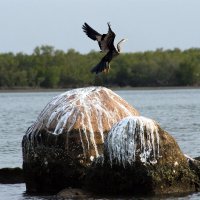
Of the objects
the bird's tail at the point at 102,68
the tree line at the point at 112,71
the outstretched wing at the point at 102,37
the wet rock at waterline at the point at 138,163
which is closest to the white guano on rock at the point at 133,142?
the wet rock at waterline at the point at 138,163

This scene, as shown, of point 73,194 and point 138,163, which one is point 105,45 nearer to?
point 138,163

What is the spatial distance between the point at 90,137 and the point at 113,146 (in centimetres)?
79

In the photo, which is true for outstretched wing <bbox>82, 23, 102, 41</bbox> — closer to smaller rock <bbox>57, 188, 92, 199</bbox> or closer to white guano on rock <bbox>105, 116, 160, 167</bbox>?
white guano on rock <bbox>105, 116, 160, 167</bbox>

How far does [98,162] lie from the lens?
1391cm

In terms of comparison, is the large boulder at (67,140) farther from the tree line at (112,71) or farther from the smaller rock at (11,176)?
the tree line at (112,71)

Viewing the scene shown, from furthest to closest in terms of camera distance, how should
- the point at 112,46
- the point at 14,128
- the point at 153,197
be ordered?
the point at 14,128, the point at 112,46, the point at 153,197

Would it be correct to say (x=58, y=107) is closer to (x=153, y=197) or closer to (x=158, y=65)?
(x=153, y=197)

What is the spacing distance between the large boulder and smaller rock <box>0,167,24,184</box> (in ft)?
3.72

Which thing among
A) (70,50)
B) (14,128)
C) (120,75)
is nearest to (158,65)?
(120,75)

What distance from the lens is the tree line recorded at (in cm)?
9362

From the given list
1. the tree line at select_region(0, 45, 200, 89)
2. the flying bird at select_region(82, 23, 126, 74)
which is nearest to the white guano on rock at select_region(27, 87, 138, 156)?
the flying bird at select_region(82, 23, 126, 74)

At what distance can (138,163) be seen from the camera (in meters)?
13.6

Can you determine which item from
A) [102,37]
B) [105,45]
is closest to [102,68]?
[105,45]

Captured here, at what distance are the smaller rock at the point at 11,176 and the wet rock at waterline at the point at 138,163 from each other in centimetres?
246
